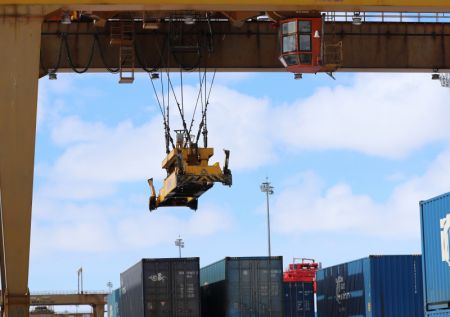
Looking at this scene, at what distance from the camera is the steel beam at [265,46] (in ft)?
74.6

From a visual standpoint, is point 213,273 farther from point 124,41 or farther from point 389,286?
point 124,41

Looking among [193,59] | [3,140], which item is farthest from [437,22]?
[3,140]

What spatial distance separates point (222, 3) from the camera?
17.6 metres

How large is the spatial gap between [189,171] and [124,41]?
12.0ft

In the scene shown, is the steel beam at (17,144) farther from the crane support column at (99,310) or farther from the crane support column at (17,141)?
the crane support column at (99,310)

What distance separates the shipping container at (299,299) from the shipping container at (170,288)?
20.3 ft

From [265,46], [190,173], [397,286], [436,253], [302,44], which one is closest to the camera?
[190,173]

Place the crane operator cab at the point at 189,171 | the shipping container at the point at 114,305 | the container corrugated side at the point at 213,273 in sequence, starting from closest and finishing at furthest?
the crane operator cab at the point at 189,171, the container corrugated side at the point at 213,273, the shipping container at the point at 114,305

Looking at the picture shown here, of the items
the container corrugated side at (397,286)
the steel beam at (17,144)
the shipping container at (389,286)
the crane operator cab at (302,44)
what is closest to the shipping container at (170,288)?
the shipping container at (389,286)

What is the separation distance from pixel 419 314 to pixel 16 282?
1317 cm

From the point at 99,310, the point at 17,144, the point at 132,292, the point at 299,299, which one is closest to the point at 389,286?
the point at 299,299

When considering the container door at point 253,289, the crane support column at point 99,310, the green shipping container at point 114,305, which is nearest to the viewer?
the container door at point 253,289

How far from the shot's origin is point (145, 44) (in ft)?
75.3

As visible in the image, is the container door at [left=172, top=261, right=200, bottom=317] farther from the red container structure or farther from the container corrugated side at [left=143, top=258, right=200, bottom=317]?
Answer: the red container structure
